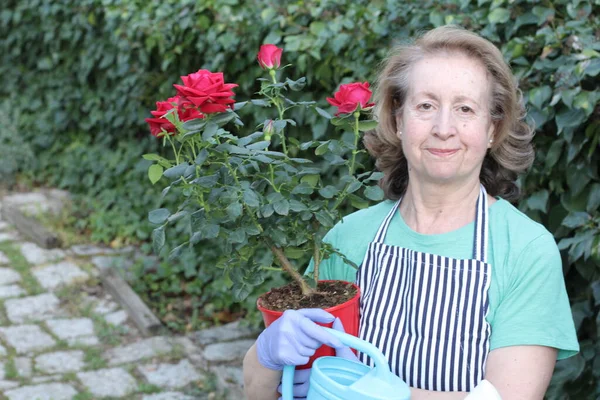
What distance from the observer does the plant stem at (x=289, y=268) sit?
5.90ft

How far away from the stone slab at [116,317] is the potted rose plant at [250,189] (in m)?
2.64

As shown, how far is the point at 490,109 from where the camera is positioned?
183 cm

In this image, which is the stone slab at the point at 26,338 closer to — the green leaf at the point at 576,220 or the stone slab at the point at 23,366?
the stone slab at the point at 23,366

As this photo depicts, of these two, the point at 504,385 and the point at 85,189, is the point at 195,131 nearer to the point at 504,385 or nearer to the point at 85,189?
the point at 504,385

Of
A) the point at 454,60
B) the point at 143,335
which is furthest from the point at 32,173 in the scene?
the point at 454,60

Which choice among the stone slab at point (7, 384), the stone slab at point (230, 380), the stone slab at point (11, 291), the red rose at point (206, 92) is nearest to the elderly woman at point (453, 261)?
the red rose at point (206, 92)

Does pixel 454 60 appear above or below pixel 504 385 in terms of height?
above

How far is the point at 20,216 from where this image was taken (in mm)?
5688

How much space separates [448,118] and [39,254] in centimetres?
401

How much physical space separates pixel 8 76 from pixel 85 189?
6.63ft

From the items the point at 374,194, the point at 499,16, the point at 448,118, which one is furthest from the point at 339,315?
the point at 499,16

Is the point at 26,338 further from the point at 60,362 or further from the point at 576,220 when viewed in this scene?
the point at 576,220

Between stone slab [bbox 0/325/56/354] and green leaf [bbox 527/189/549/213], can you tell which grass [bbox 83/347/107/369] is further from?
green leaf [bbox 527/189/549/213]

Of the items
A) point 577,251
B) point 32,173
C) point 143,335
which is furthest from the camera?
point 32,173
